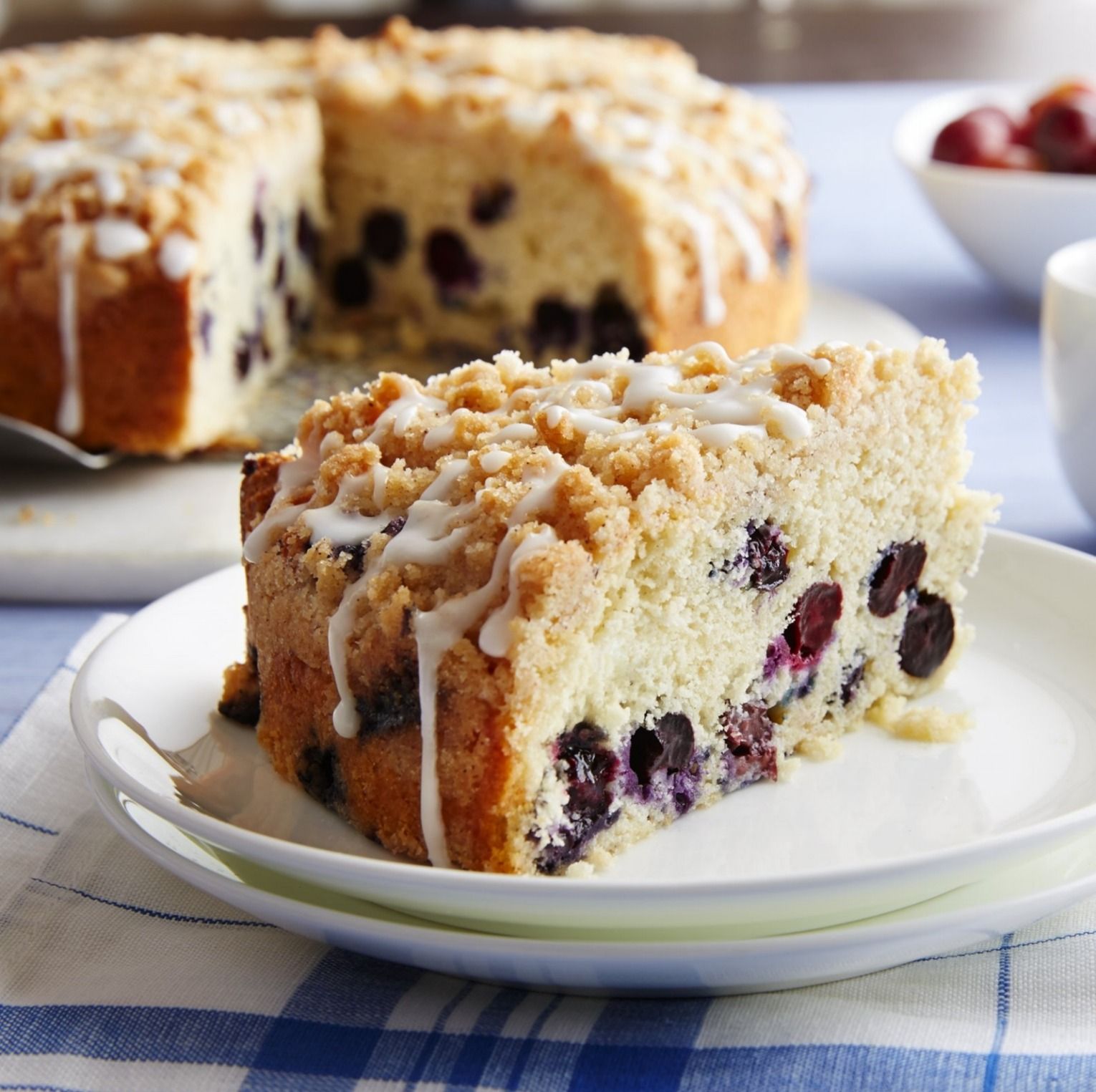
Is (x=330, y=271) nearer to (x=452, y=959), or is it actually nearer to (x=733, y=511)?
(x=733, y=511)

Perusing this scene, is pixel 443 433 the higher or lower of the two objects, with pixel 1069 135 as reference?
higher

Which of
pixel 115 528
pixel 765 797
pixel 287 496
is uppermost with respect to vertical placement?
pixel 287 496

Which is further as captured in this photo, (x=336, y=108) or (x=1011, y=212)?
(x=336, y=108)

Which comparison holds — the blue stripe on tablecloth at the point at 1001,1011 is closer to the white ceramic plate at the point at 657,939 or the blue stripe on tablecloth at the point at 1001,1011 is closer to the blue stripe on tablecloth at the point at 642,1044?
the white ceramic plate at the point at 657,939

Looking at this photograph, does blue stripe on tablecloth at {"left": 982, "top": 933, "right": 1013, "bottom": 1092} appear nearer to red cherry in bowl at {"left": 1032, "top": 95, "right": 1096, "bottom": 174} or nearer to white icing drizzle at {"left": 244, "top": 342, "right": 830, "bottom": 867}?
white icing drizzle at {"left": 244, "top": 342, "right": 830, "bottom": 867}

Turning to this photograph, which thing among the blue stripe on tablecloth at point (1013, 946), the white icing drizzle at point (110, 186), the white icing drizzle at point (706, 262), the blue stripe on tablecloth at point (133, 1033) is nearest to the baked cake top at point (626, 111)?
the white icing drizzle at point (706, 262)

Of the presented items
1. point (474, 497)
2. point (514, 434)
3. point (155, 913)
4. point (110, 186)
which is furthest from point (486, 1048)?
point (110, 186)

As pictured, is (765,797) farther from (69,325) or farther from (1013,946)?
(69,325)
